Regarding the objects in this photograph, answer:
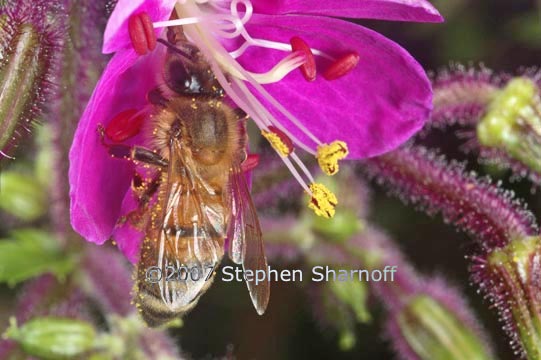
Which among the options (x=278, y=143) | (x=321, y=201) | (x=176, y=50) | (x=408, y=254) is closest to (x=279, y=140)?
(x=278, y=143)

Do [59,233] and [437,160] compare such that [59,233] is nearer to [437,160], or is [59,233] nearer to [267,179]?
[267,179]

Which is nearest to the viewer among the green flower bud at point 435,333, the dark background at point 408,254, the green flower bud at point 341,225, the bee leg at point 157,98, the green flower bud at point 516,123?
the bee leg at point 157,98

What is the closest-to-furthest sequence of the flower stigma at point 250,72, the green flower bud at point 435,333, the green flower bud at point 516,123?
the flower stigma at point 250,72
the green flower bud at point 516,123
the green flower bud at point 435,333

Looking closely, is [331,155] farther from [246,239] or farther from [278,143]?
[246,239]

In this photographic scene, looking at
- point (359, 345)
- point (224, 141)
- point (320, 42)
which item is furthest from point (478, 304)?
point (224, 141)

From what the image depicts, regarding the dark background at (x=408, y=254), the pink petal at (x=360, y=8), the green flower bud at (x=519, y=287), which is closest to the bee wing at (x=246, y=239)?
the pink petal at (x=360, y=8)

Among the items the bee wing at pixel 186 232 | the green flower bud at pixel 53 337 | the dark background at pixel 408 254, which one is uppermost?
the bee wing at pixel 186 232

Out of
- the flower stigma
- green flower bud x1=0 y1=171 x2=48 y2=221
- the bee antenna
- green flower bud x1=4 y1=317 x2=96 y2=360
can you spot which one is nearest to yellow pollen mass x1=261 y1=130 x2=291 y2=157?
the flower stigma

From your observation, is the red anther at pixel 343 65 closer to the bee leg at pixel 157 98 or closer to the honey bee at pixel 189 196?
the honey bee at pixel 189 196
